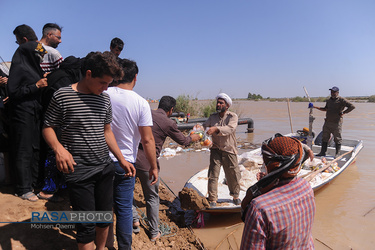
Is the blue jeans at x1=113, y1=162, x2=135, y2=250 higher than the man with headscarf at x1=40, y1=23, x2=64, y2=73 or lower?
lower

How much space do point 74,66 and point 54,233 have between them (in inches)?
75.9

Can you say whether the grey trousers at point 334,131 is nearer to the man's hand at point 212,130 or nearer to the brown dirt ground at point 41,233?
the man's hand at point 212,130

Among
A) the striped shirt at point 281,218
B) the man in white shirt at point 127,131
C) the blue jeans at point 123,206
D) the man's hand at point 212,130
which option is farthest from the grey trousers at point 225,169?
the striped shirt at point 281,218

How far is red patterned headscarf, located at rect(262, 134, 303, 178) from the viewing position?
1.34 meters

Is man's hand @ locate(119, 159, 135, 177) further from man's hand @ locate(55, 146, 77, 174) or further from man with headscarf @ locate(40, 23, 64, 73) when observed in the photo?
man with headscarf @ locate(40, 23, 64, 73)

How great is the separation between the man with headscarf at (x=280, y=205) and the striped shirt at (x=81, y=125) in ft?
3.89

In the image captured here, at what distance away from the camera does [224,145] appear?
154 inches

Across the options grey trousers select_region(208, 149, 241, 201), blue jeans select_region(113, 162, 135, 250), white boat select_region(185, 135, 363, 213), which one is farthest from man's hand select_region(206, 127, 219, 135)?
blue jeans select_region(113, 162, 135, 250)

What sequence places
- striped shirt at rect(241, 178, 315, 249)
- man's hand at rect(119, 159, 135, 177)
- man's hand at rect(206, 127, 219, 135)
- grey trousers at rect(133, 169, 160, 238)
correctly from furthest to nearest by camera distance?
man's hand at rect(206, 127, 219, 135), grey trousers at rect(133, 169, 160, 238), man's hand at rect(119, 159, 135, 177), striped shirt at rect(241, 178, 315, 249)

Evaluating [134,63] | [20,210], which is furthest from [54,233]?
[134,63]

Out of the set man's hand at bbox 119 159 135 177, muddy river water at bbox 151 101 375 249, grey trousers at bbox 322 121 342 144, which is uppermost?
man's hand at bbox 119 159 135 177

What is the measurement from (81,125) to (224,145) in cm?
253

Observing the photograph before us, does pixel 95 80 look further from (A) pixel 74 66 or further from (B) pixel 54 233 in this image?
(B) pixel 54 233

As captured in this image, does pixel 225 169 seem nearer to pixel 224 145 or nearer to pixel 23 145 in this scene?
pixel 224 145
